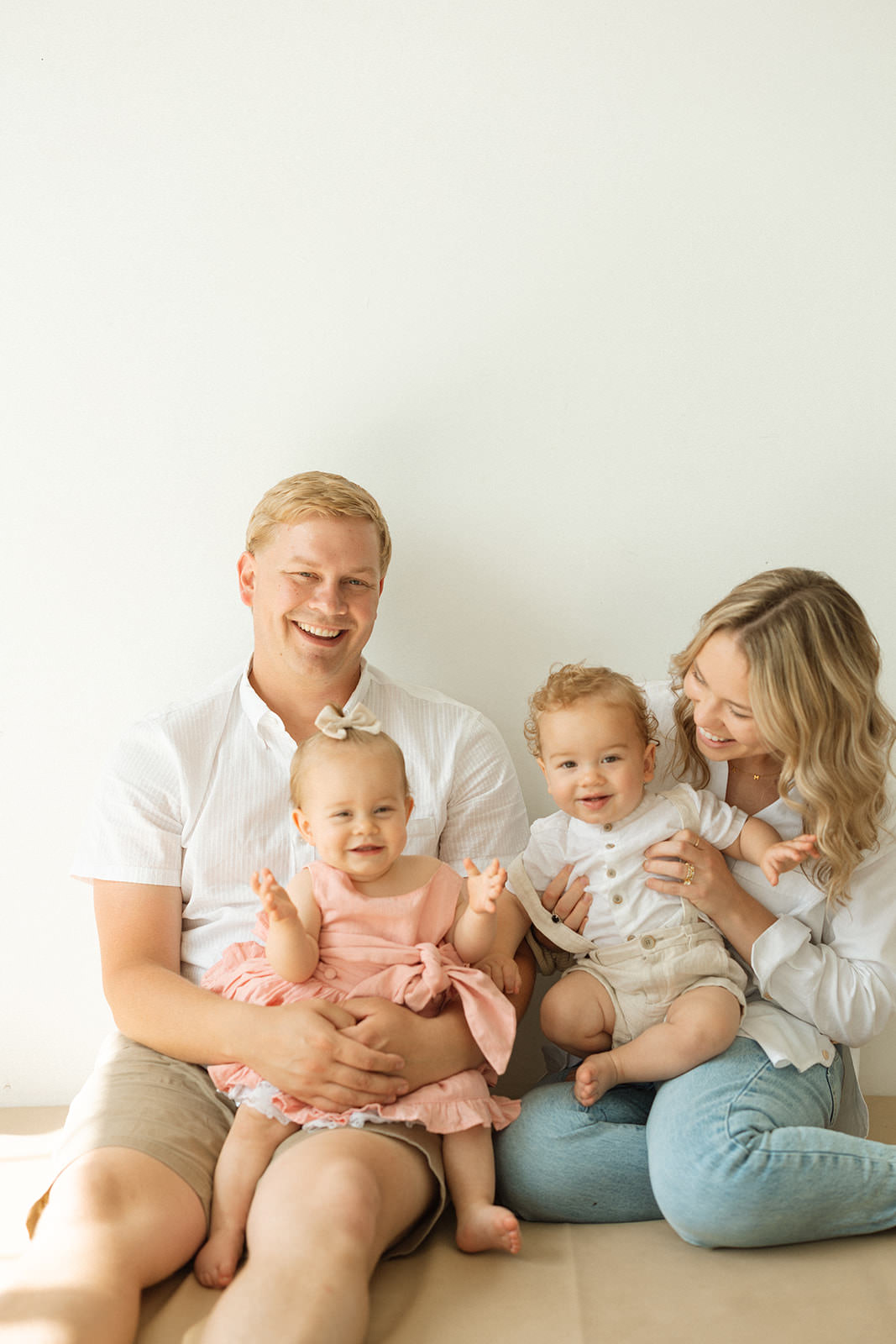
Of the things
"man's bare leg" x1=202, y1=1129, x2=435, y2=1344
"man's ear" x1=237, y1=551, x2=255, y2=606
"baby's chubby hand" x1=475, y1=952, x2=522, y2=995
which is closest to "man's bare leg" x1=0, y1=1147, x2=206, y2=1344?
"man's bare leg" x1=202, y1=1129, x2=435, y2=1344

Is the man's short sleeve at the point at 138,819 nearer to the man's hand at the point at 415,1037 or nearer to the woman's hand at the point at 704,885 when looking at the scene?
the man's hand at the point at 415,1037

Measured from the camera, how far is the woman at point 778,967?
1.72 m

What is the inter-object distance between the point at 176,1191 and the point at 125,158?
6.55 feet

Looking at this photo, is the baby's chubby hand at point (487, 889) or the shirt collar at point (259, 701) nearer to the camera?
the baby's chubby hand at point (487, 889)

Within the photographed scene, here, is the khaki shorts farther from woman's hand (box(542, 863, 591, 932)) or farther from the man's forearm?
woman's hand (box(542, 863, 591, 932))

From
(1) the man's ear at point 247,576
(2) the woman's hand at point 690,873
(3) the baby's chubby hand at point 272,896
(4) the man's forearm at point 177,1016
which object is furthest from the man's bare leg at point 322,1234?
(1) the man's ear at point 247,576

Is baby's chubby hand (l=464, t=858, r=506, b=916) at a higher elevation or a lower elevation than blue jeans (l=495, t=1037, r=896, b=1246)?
higher

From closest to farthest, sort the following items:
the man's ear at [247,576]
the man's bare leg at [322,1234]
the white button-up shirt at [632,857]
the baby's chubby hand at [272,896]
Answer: the man's bare leg at [322,1234], the baby's chubby hand at [272,896], the white button-up shirt at [632,857], the man's ear at [247,576]

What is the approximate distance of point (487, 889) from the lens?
174cm

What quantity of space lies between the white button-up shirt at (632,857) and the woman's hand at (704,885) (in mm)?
29

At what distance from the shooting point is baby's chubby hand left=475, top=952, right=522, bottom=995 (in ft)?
6.37

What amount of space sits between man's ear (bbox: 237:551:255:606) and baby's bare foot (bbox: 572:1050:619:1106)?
1076 millimetres

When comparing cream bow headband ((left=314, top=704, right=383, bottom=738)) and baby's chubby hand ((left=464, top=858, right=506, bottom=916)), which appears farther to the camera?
cream bow headband ((left=314, top=704, right=383, bottom=738))

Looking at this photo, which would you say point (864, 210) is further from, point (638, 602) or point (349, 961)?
point (349, 961)
